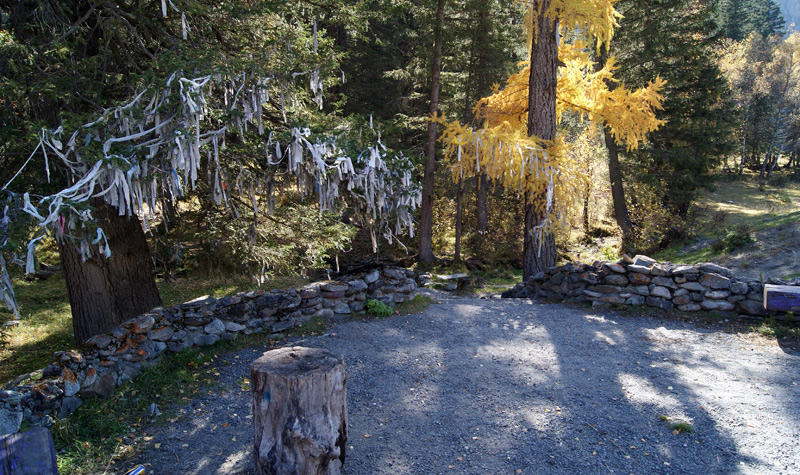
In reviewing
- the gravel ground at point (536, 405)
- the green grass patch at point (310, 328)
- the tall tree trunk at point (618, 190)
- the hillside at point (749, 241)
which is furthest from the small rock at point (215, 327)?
the tall tree trunk at point (618, 190)

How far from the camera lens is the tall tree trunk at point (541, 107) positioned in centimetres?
1020

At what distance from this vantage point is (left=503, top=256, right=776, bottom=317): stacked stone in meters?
7.46

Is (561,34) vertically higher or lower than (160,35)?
higher

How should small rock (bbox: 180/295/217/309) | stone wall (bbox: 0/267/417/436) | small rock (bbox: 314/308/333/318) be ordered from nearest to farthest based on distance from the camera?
stone wall (bbox: 0/267/417/436) → small rock (bbox: 180/295/217/309) → small rock (bbox: 314/308/333/318)

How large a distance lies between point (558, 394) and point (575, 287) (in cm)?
439

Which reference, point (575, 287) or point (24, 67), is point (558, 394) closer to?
point (575, 287)

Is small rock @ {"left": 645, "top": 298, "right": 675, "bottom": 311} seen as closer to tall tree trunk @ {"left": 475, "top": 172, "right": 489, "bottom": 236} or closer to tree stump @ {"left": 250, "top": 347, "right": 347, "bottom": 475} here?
Answer: tree stump @ {"left": 250, "top": 347, "right": 347, "bottom": 475}

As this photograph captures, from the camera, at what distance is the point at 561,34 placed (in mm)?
10609

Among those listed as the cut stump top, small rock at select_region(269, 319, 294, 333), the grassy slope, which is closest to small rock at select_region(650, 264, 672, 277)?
small rock at select_region(269, 319, 294, 333)

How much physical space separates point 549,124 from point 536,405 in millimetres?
7349

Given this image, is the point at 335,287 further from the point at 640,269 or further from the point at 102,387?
the point at 640,269

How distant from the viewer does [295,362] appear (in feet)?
11.8

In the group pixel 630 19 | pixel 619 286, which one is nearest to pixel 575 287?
pixel 619 286

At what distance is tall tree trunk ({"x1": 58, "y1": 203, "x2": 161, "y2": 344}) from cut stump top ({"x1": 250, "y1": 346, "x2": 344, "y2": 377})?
3.97 metres
